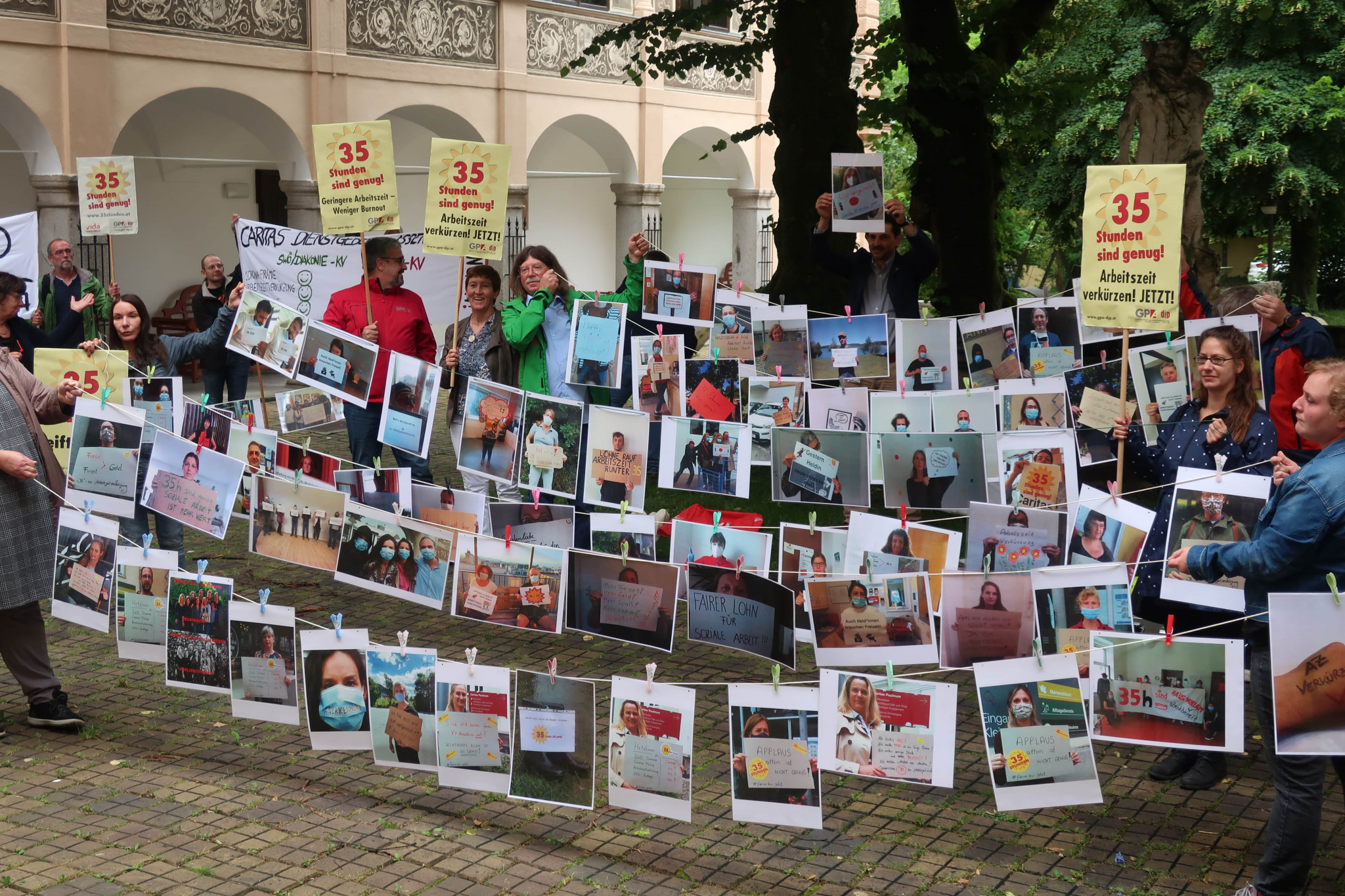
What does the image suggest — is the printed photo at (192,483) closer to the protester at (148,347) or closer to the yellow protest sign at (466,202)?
the protester at (148,347)

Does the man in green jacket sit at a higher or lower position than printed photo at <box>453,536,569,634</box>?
higher

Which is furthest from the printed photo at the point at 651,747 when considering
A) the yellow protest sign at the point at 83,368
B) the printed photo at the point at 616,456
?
the yellow protest sign at the point at 83,368

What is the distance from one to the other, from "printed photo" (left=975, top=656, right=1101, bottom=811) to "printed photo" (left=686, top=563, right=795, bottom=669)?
0.98m

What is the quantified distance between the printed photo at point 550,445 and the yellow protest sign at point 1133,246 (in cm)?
252

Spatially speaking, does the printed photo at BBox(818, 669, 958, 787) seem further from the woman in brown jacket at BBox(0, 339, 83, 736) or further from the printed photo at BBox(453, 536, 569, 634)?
the woman in brown jacket at BBox(0, 339, 83, 736)

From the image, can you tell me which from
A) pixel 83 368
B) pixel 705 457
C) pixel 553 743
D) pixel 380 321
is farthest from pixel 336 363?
pixel 553 743

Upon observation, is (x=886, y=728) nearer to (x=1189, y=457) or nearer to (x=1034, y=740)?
(x=1034, y=740)

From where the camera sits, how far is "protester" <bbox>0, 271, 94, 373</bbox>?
6484mm

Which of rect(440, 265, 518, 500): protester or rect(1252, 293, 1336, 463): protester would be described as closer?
rect(1252, 293, 1336, 463): protester

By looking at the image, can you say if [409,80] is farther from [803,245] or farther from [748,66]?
[803,245]

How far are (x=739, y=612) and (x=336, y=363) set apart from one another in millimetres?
3117

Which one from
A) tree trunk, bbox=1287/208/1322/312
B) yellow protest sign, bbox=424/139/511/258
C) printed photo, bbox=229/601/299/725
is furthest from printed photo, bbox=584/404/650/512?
tree trunk, bbox=1287/208/1322/312

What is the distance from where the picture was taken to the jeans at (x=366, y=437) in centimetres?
788

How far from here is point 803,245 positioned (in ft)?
36.3
